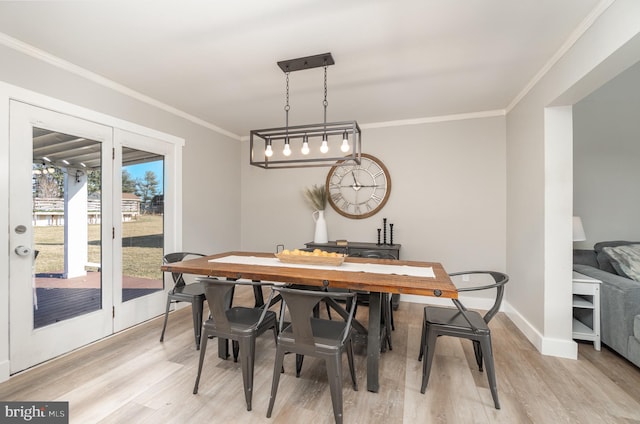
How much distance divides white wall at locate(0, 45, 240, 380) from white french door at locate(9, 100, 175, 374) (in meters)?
0.07

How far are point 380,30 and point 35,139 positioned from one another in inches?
113

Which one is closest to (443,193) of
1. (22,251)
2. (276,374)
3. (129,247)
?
(276,374)

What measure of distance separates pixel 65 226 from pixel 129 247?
641 millimetres

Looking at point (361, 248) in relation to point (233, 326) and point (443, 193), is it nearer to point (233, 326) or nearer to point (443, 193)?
point (443, 193)

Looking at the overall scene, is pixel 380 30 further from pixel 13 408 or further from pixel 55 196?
pixel 13 408

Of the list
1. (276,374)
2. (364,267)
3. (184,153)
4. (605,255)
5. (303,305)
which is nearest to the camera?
(303,305)

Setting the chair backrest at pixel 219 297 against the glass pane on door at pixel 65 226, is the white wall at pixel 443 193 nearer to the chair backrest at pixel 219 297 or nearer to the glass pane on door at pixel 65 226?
the chair backrest at pixel 219 297

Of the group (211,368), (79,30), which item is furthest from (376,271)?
(79,30)

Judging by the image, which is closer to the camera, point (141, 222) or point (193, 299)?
point (193, 299)

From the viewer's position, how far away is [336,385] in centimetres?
166

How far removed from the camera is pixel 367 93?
3.11 metres

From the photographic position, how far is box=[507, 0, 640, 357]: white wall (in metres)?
1.75

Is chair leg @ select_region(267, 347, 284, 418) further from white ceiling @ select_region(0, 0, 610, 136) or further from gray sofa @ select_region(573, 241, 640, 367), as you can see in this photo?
gray sofa @ select_region(573, 241, 640, 367)

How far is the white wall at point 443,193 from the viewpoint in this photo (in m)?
3.68
